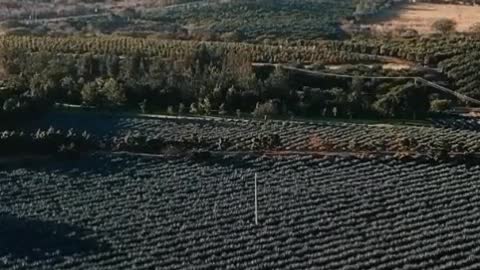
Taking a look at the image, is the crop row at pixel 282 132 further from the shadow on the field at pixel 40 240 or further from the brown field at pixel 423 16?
the brown field at pixel 423 16

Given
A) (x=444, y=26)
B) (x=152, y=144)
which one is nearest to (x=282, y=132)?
(x=152, y=144)

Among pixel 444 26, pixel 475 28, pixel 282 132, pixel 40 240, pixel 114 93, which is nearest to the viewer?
pixel 40 240

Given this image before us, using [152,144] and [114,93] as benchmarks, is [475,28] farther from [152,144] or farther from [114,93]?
[152,144]

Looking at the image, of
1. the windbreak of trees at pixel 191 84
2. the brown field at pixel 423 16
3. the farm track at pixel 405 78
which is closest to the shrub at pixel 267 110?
the windbreak of trees at pixel 191 84

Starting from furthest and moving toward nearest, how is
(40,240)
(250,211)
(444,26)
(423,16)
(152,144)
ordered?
(423,16)
(444,26)
(152,144)
(250,211)
(40,240)

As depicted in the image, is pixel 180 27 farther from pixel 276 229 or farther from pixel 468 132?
Result: pixel 276 229

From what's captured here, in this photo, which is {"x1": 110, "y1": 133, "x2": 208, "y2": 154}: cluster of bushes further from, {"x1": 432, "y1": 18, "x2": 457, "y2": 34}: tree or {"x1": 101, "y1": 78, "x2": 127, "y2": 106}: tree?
{"x1": 432, "y1": 18, "x2": 457, "y2": 34}: tree

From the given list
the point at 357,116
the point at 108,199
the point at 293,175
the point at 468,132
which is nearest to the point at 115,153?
the point at 108,199

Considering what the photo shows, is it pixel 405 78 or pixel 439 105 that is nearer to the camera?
pixel 439 105
